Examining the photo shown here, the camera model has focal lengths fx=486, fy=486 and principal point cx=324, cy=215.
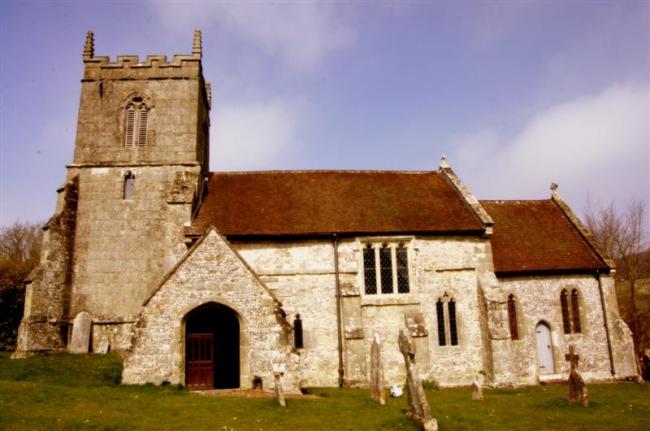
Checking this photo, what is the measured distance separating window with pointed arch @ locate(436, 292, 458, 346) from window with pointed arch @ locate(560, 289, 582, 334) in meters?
6.30

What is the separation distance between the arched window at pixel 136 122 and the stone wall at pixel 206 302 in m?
10.7

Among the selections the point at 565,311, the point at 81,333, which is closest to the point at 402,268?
the point at 565,311

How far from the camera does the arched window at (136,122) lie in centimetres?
2681

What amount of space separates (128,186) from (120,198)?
0.91 metres

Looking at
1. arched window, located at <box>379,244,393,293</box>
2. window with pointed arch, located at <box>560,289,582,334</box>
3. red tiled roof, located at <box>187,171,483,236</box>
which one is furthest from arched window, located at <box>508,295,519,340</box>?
arched window, located at <box>379,244,393,293</box>

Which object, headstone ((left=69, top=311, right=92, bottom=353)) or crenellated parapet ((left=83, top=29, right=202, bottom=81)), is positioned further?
crenellated parapet ((left=83, top=29, right=202, bottom=81))

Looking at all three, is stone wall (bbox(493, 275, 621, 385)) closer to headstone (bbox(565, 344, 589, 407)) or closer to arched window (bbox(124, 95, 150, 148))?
headstone (bbox(565, 344, 589, 407))

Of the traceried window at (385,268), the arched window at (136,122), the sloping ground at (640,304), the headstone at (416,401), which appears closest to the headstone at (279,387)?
the headstone at (416,401)

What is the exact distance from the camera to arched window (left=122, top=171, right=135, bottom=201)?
2572 centimetres

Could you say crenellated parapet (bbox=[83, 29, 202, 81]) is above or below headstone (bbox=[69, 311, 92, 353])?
above

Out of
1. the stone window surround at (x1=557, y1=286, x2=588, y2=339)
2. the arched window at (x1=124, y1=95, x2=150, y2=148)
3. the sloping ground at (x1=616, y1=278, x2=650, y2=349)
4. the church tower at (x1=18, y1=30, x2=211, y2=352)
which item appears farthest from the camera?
the sloping ground at (x1=616, y1=278, x2=650, y2=349)

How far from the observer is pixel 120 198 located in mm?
25484

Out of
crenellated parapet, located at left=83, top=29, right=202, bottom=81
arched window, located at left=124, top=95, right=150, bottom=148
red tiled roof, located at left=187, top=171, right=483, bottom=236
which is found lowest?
red tiled roof, located at left=187, top=171, right=483, bottom=236

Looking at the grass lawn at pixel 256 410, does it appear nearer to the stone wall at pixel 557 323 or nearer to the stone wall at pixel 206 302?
the stone wall at pixel 206 302
